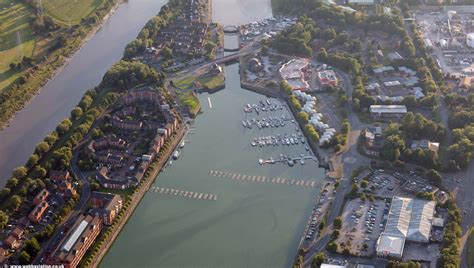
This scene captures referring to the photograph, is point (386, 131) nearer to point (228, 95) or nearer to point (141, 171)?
point (228, 95)

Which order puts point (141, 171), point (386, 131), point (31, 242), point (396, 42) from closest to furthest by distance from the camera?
point (31, 242)
point (141, 171)
point (386, 131)
point (396, 42)

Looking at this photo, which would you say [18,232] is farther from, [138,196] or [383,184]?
[383,184]

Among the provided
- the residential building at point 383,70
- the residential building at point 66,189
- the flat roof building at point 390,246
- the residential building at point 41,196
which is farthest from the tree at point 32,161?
the residential building at point 383,70

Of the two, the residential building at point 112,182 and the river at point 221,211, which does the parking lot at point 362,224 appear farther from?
the residential building at point 112,182

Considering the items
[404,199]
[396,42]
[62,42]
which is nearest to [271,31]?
[396,42]

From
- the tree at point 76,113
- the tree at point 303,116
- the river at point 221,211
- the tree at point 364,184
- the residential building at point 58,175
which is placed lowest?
the river at point 221,211

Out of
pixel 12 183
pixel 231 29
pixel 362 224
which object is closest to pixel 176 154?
pixel 12 183
